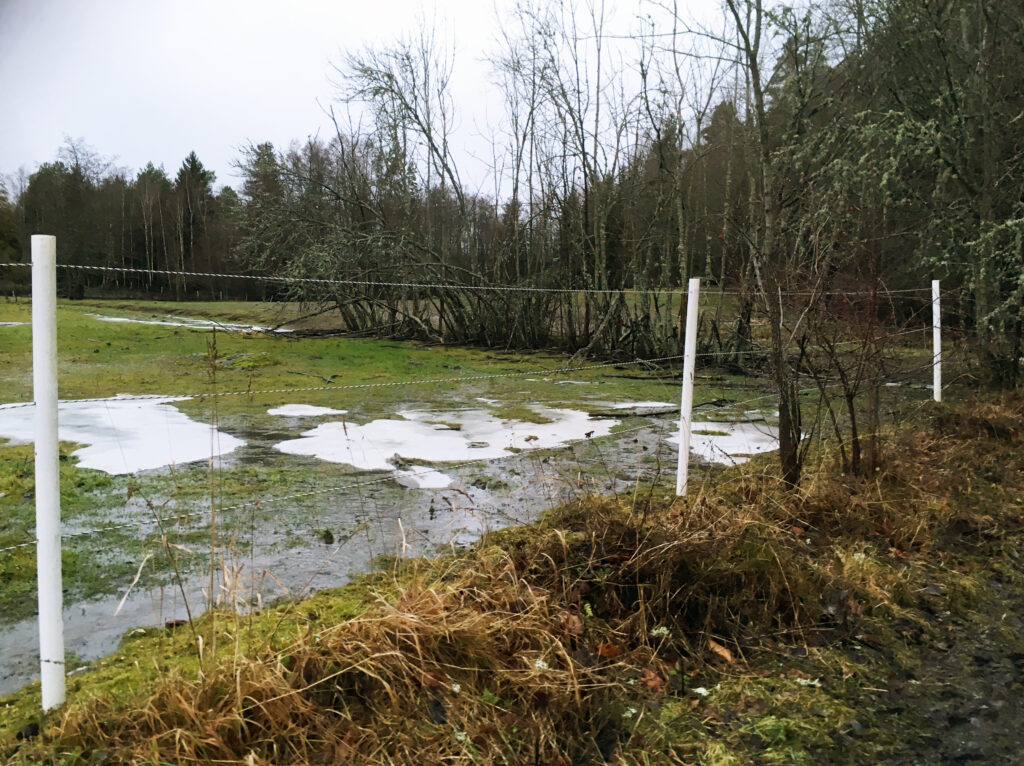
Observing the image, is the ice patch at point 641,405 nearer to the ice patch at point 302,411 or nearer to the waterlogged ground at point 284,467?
the waterlogged ground at point 284,467

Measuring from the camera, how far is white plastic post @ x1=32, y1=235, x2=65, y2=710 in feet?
6.75

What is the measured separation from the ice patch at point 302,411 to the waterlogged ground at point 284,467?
44mm

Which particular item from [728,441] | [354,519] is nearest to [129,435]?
[354,519]

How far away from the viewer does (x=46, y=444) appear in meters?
2.08

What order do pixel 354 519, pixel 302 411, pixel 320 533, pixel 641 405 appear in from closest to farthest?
pixel 320 533 < pixel 354 519 < pixel 302 411 < pixel 641 405

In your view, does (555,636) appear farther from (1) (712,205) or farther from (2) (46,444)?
(1) (712,205)

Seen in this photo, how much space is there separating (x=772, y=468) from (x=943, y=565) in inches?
48.2

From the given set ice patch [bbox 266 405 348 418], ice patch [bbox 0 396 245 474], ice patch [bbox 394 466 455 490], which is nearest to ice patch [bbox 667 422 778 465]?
ice patch [bbox 394 466 455 490]

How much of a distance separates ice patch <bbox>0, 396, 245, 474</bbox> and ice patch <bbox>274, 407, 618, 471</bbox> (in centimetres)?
76

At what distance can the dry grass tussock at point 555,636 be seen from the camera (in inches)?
80.7

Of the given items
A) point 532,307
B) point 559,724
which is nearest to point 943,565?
point 559,724

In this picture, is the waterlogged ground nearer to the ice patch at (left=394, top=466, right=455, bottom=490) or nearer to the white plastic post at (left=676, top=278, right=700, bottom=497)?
the ice patch at (left=394, top=466, right=455, bottom=490)

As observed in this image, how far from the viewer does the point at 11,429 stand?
684 cm

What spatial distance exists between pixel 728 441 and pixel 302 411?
4.75 meters
